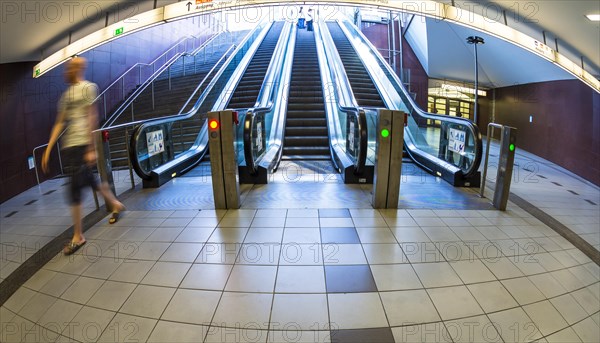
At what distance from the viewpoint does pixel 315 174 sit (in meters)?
5.38

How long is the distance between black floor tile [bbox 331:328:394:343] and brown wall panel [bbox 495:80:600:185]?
7723 mm

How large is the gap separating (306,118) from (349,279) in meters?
5.60

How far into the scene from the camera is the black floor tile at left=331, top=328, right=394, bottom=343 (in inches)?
71.5

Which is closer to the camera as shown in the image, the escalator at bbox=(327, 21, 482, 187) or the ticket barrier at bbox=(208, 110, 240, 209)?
the ticket barrier at bbox=(208, 110, 240, 209)

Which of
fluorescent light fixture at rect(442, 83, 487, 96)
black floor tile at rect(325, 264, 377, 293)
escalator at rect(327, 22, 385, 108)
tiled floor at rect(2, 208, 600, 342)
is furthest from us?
fluorescent light fixture at rect(442, 83, 487, 96)

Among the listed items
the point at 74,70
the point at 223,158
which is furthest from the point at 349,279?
the point at 74,70

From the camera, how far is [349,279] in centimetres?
237

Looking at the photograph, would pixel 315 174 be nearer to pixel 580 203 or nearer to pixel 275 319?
pixel 275 319

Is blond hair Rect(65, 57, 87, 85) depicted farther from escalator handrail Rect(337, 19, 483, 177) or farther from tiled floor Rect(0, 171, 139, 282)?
escalator handrail Rect(337, 19, 483, 177)

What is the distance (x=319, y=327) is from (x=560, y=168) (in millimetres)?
9230

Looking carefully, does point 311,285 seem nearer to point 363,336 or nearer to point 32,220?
point 363,336

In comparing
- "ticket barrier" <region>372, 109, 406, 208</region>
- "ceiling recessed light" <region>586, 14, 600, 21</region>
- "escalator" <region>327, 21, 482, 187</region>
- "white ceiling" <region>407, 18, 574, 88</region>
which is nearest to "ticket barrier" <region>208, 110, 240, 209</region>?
"ticket barrier" <region>372, 109, 406, 208</region>

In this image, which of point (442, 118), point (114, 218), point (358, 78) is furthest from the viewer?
point (358, 78)

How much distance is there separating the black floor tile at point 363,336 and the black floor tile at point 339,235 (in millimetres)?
1082
